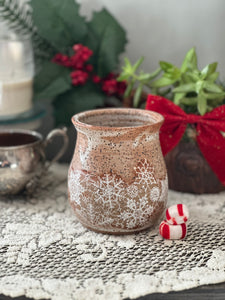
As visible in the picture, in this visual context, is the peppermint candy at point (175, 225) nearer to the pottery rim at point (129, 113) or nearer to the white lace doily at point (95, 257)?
the white lace doily at point (95, 257)

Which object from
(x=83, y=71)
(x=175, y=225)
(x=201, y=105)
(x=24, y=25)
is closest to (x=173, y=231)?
(x=175, y=225)

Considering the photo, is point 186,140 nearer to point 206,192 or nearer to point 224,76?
point 206,192

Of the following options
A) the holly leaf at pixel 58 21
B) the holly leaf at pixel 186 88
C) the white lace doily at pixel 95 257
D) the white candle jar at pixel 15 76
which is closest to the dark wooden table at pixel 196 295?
the white lace doily at pixel 95 257

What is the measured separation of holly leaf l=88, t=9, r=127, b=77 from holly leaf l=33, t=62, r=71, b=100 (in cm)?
9

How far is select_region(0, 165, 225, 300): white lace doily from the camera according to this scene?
1.57 feet

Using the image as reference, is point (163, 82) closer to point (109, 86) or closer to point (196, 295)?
point (109, 86)

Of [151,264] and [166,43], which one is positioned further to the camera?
[166,43]

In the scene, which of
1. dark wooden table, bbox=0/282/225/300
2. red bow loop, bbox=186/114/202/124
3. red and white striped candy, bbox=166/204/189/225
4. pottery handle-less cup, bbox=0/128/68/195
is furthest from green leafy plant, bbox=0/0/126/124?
dark wooden table, bbox=0/282/225/300

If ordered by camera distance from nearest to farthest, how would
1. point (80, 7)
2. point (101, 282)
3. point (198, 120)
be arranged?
point (101, 282) < point (198, 120) < point (80, 7)

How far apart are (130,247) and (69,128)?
0.46 m

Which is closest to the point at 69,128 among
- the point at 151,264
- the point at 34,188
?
the point at 34,188

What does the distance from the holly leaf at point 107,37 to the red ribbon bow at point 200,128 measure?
23 cm

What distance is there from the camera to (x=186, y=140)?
741mm

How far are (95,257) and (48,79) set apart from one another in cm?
45
